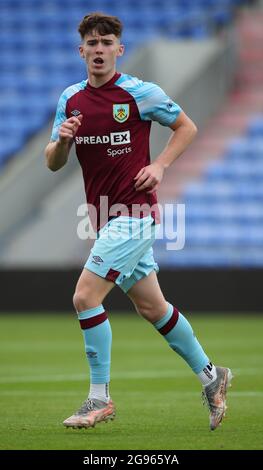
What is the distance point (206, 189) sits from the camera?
18828 millimetres

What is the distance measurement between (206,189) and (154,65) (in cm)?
261

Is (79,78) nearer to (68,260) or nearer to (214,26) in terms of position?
(214,26)

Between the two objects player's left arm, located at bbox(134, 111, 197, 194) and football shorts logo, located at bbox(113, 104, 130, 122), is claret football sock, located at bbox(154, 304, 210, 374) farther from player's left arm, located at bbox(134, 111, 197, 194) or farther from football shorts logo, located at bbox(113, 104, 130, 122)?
football shorts logo, located at bbox(113, 104, 130, 122)

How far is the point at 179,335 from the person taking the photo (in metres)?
6.69

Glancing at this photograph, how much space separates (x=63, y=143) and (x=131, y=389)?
284 cm

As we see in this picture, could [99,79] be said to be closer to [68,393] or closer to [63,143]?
[63,143]

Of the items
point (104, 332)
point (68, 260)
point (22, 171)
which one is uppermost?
point (104, 332)

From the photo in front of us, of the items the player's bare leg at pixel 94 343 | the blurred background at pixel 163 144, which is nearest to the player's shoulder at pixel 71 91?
the player's bare leg at pixel 94 343

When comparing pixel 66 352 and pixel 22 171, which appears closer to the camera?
pixel 66 352

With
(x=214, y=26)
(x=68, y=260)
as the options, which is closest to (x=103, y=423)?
(x=68, y=260)

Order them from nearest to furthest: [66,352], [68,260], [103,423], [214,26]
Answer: [103,423] < [66,352] < [68,260] < [214,26]

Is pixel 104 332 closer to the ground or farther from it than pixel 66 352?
farther from it

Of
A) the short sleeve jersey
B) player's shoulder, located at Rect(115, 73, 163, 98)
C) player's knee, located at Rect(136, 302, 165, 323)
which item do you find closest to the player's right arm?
the short sleeve jersey

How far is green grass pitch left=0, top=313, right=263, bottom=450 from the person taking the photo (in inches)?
238
